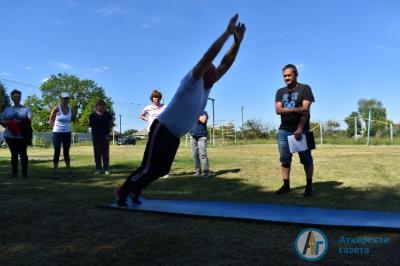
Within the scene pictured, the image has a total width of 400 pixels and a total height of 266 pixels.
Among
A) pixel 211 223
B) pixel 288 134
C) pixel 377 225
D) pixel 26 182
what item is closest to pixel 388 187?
pixel 288 134

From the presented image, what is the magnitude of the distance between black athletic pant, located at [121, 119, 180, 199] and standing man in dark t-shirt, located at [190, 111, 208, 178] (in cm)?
406

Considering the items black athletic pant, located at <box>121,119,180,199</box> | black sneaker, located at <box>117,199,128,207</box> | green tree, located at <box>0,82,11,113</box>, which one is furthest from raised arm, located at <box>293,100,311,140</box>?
green tree, located at <box>0,82,11,113</box>

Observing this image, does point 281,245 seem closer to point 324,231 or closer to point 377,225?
point 324,231

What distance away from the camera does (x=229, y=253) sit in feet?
11.3

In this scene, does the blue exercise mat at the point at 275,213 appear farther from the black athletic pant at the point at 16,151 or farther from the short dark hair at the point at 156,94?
the black athletic pant at the point at 16,151

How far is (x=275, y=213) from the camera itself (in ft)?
15.6

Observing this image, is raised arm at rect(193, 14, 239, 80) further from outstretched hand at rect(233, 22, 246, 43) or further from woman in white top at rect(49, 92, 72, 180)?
woman in white top at rect(49, 92, 72, 180)

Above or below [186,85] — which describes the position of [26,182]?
below

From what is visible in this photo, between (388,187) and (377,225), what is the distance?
128 inches

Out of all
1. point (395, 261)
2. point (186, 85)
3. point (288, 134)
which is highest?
point (186, 85)

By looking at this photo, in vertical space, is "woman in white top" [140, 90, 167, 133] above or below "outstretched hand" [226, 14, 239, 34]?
below

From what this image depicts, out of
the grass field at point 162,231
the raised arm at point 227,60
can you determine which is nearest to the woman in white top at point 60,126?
the grass field at point 162,231

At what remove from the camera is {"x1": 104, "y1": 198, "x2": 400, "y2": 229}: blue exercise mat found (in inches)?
168

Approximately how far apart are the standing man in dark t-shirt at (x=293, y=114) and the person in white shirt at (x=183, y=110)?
6.97ft
